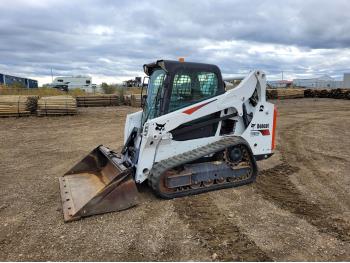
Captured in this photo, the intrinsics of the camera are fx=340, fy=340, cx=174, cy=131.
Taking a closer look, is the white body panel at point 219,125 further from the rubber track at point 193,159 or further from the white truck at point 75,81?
the white truck at point 75,81

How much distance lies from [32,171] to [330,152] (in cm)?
734

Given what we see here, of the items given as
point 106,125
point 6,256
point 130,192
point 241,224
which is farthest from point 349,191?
point 106,125

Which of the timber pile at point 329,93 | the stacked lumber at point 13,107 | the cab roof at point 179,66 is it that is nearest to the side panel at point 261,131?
the cab roof at point 179,66

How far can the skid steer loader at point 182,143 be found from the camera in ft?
17.4

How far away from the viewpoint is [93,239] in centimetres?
418

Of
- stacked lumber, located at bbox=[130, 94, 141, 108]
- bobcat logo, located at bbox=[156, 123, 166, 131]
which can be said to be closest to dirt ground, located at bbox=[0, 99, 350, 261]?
bobcat logo, located at bbox=[156, 123, 166, 131]

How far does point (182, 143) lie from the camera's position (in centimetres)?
584

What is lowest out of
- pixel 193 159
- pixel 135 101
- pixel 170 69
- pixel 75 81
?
pixel 193 159

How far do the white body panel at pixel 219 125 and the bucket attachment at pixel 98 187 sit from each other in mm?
431

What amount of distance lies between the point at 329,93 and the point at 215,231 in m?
29.7

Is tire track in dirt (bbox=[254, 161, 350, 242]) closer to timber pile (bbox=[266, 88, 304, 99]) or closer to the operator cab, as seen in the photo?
the operator cab

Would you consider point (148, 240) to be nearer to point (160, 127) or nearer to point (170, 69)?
point (160, 127)

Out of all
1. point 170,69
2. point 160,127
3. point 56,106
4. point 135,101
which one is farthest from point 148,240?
point 135,101

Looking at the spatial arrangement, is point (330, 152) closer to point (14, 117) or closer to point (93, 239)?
point (93, 239)
